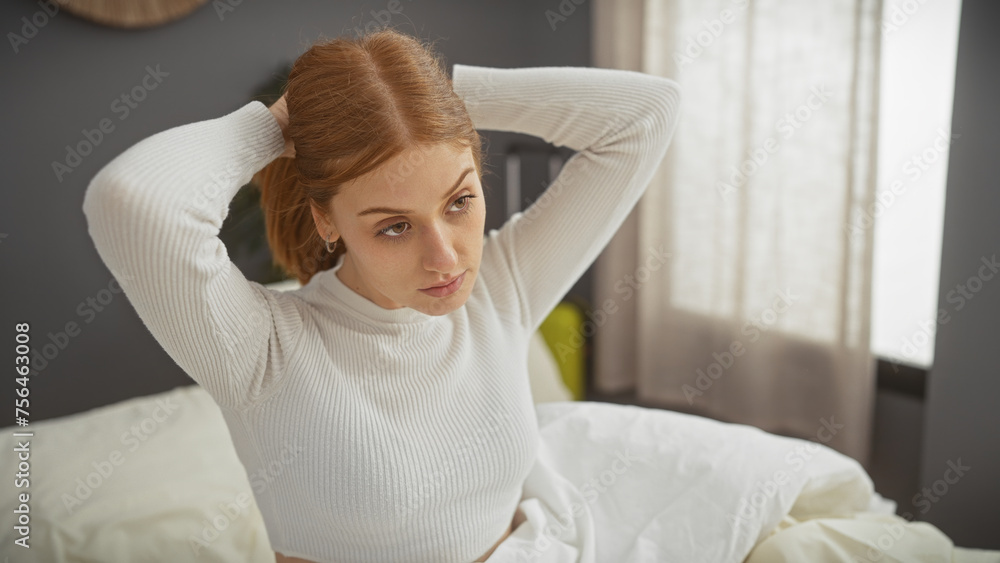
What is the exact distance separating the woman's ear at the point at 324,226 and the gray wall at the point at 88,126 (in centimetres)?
139

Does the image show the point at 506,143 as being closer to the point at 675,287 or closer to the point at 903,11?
the point at 675,287

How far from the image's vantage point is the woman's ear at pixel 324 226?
931 mm

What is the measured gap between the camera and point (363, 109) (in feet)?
2.80

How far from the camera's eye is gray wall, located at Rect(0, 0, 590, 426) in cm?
200

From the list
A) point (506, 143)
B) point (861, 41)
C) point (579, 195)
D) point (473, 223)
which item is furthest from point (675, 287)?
point (473, 223)

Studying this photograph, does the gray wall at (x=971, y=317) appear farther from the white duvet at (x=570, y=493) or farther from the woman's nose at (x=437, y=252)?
the woman's nose at (x=437, y=252)

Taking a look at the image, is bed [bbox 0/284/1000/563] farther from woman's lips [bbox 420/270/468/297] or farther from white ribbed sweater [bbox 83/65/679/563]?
woman's lips [bbox 420/270/468/297]

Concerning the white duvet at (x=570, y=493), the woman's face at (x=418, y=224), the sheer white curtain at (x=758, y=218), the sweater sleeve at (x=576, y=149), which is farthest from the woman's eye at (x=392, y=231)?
the sheer white curtain at (x=758, y=218)

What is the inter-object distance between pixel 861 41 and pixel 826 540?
161 centimetres

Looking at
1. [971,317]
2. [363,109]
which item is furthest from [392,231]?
[971,317]

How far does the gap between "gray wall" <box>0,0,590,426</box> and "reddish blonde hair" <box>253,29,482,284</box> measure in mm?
1357

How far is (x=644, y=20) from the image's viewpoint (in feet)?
9.05

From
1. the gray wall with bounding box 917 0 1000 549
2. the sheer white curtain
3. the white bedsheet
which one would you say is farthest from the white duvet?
the sheer white curtain

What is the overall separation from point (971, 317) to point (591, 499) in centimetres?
117
